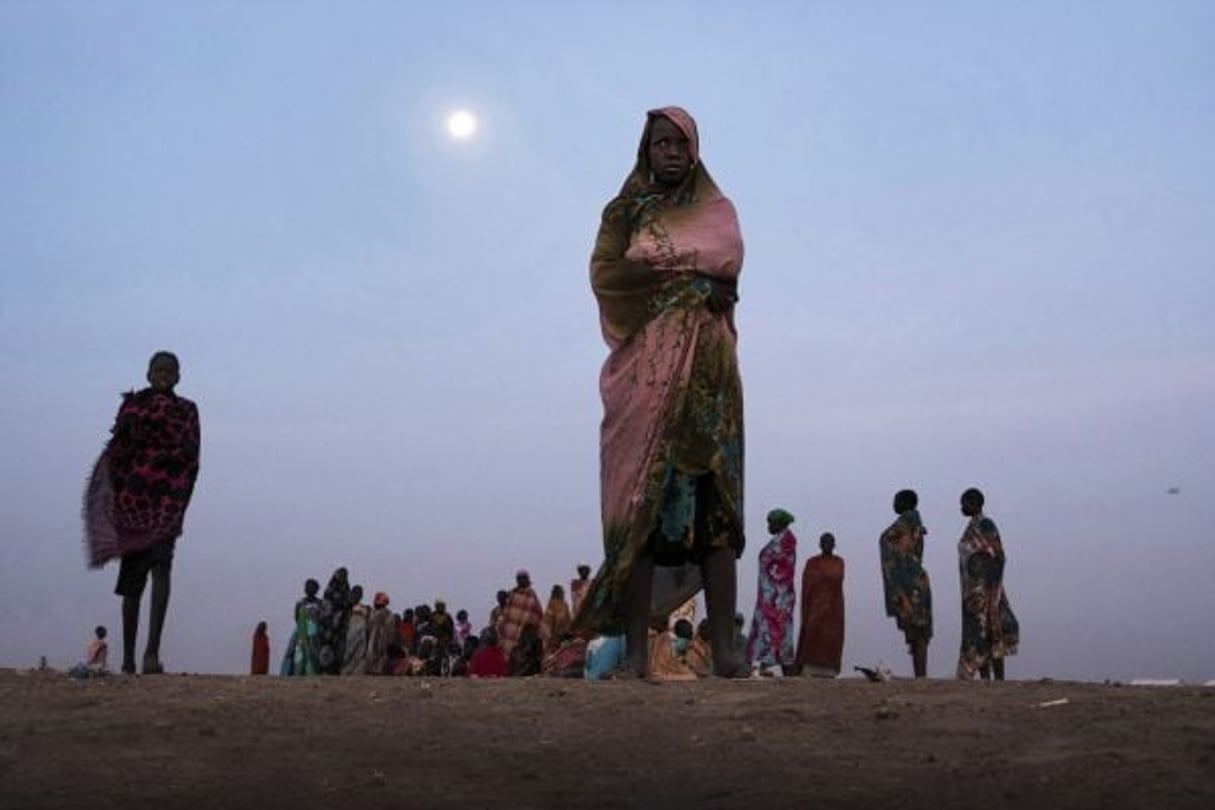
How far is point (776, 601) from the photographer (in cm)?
1479

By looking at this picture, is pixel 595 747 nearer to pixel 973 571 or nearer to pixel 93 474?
pixel 93 474

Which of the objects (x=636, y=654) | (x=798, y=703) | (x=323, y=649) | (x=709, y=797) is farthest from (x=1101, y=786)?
(x=323, y=649)

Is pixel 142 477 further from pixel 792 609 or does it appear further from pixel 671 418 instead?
pixel 792 609

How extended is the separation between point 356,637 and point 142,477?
10.5m

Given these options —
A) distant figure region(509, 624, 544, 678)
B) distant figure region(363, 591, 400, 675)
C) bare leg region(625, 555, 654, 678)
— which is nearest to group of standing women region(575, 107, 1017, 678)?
bare leg region(625, 555, 654, 678)

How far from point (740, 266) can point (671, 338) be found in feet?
1.81

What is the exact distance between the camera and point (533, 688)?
594cm

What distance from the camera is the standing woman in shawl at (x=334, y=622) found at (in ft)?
57.5

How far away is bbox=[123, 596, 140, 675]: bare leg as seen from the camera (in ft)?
26.0

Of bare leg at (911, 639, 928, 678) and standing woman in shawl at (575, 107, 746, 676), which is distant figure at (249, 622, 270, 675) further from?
standing woman in shawl at (575, 107, 746, 676)

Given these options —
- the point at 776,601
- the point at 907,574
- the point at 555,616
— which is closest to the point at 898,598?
the point at 907,574

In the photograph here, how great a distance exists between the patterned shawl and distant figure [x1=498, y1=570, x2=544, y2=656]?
369 inches

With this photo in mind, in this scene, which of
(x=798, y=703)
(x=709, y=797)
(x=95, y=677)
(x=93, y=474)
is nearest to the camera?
(x=709, y=797)

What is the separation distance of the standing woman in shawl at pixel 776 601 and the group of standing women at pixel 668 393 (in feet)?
23.8
